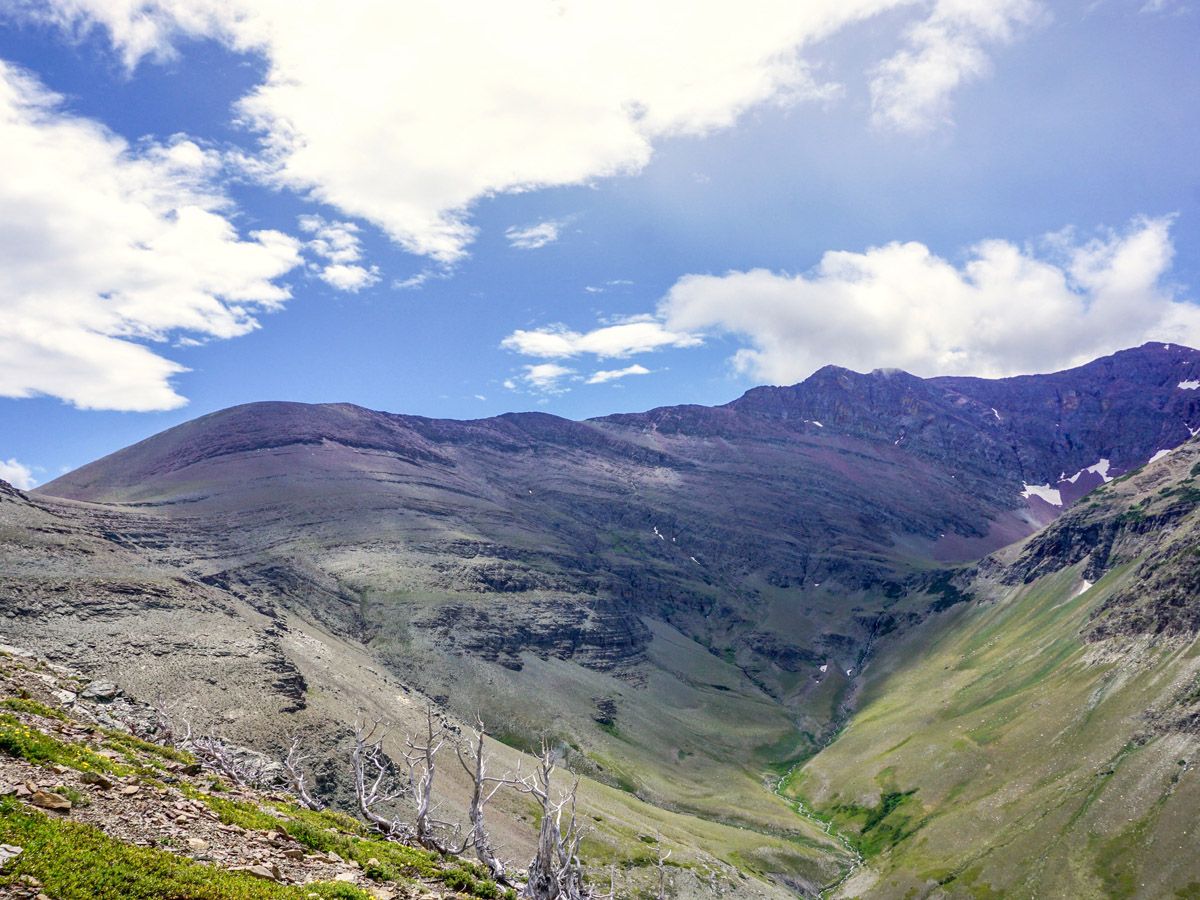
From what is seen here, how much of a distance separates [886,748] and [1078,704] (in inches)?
1883

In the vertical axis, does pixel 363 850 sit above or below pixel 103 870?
below

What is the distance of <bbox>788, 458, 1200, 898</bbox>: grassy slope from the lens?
103438 mm

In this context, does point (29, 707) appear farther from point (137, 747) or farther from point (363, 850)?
point (363, 850)

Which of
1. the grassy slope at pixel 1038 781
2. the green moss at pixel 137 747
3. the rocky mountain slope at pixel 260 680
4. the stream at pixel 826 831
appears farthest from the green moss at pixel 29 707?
the stream at pixel 826 831

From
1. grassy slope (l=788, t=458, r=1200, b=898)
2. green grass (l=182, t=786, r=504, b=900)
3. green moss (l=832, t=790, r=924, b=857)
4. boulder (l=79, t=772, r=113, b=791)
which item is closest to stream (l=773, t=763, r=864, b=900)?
green moss (l=832, t=790, r=924, b=857)

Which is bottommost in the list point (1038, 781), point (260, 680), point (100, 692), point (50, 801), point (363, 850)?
point (1038, 781)

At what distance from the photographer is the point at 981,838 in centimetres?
12231

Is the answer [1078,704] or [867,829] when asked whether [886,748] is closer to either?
[867,829]

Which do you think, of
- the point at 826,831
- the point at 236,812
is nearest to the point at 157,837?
the point at 236,812

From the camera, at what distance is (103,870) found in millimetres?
15578

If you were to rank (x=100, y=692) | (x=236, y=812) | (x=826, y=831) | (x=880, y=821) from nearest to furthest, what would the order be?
(x=236, y=812) < (x=100, y=692) < (x=880, y=821) < (x=826, y=831)

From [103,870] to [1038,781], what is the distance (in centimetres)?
15376

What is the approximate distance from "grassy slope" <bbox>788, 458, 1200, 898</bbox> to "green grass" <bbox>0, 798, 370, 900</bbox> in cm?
12214

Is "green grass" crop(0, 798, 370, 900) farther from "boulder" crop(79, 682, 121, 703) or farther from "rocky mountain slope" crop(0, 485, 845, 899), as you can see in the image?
"rocky mountain slope" crop(0, 485, 845, 899)
